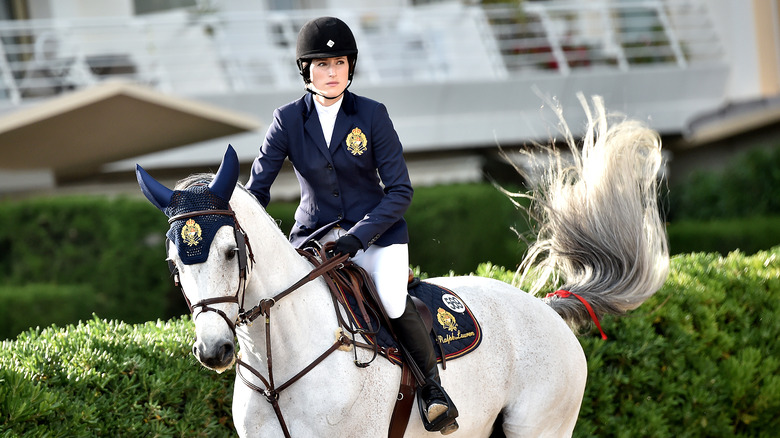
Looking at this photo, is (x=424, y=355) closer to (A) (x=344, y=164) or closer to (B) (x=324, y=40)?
(A) (x=344, y=164)

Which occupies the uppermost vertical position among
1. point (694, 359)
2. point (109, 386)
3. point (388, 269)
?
point (388, 269)

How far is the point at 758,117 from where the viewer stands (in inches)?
620

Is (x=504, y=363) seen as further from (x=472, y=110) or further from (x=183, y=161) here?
(x=472, y=110)

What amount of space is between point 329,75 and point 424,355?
1290 millimetres

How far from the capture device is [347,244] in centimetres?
344

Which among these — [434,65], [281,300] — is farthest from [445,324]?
[434,65]

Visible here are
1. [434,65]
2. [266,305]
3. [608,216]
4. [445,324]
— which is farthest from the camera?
[434,65]

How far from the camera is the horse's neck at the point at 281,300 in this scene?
340 cm

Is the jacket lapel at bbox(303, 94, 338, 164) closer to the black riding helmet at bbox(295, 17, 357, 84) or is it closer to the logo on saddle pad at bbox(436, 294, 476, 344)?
the black riding helmet at bbox(295, 17, 357, 84)

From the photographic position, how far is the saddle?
3.60 meters

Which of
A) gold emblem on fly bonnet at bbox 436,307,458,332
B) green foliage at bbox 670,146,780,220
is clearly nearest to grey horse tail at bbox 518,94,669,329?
gold emblem on fly bonnet at bbox 436,307,458,332

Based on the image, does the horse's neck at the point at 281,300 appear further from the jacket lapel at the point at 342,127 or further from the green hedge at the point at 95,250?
the green hedge at the point at 95,250

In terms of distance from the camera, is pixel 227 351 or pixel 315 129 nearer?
pixel 227 351

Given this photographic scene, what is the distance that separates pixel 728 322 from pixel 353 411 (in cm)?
391
